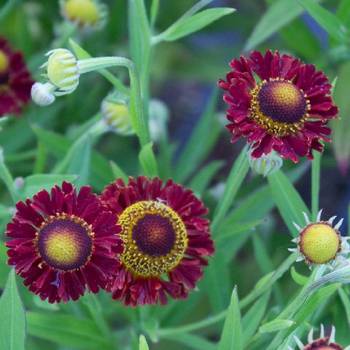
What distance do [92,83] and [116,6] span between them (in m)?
0.15

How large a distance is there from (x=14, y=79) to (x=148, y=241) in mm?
466

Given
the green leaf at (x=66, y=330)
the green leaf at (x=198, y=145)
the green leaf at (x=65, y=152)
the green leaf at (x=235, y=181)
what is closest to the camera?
the green leaf at (x=235, y=181)

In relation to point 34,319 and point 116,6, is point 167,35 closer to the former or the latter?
point 34,319

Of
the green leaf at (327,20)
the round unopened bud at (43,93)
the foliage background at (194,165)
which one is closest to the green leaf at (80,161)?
the foliage background at (194,165)

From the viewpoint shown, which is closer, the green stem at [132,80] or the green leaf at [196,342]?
the green stem at [132,80]

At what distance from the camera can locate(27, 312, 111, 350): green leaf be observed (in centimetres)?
108

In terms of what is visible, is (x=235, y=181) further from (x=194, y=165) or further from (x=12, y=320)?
(x=194, y=165)

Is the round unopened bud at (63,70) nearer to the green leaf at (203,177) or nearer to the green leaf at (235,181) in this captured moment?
the green leaf at (235,181)

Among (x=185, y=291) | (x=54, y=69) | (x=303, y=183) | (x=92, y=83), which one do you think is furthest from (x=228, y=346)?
(x=303, y=183)

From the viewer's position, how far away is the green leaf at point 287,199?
1.04m

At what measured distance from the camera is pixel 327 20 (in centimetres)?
117

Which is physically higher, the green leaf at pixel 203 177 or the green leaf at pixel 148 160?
the green leaf at pixel 203 177

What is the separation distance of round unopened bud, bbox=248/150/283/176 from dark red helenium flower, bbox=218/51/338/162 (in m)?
0.03

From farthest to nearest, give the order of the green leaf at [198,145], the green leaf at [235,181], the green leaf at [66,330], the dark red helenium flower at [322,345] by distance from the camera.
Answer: the green leaf at [198,145] < the green leaf at [66,330] < the green leaf at [235,181] < the dark red helenium flower at [322,345]
